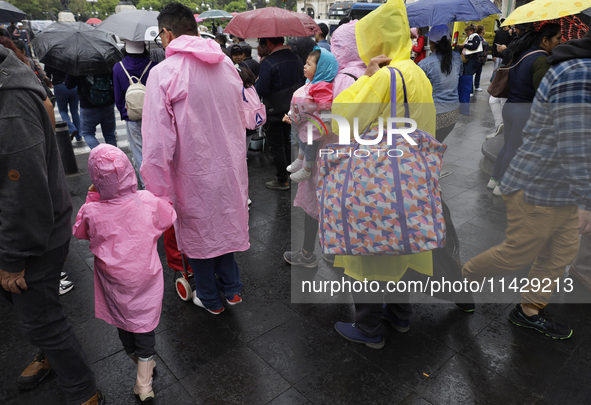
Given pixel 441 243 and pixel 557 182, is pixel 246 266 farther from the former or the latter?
pixel 557 182

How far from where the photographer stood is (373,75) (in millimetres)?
2363

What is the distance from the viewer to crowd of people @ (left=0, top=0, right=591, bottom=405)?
2.03 m

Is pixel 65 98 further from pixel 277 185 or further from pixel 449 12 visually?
pixel 449 12

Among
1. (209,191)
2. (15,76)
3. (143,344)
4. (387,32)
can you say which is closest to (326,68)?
(387,32)

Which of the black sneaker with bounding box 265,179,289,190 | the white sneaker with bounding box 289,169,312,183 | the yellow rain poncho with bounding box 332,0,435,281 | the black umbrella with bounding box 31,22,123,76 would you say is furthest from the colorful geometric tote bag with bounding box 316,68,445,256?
the black umbrella with bounding box 31,22,123,76

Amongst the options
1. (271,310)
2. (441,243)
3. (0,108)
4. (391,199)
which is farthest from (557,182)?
(0,108)

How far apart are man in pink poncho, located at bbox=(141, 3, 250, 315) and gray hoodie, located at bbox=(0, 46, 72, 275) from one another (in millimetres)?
693

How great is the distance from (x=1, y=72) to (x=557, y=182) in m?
3.08

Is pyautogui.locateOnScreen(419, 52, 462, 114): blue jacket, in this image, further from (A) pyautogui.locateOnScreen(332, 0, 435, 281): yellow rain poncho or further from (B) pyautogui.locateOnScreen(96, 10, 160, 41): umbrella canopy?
(B) pyautogui.locateOnScreen(96, 10, 160, 41): umbrella canopy

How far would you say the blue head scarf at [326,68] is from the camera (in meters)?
3.39

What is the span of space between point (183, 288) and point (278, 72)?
10.4ft

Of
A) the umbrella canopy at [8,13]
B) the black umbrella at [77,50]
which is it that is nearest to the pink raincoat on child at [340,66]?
the black umbrella at [77,50]

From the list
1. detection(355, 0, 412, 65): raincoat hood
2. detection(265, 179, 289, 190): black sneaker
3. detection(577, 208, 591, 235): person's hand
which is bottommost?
detection(265, 179, 289, 190): black sneaker

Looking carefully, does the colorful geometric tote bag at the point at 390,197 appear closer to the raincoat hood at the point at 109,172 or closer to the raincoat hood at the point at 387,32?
the raincoat hood at the point at 387,32
